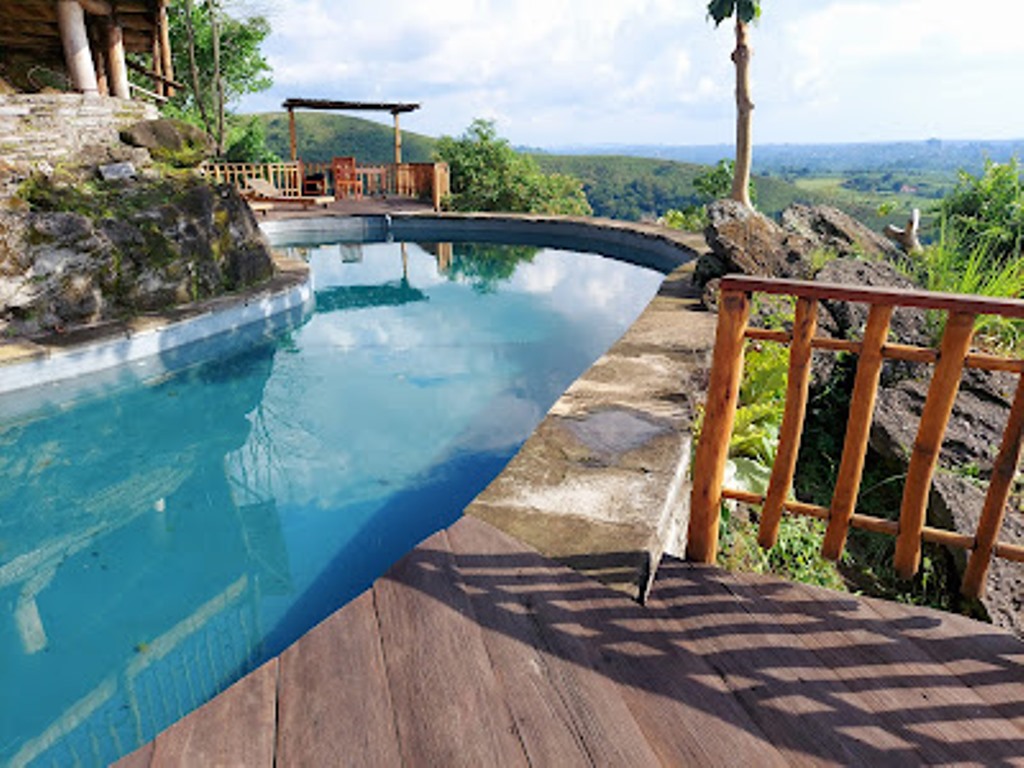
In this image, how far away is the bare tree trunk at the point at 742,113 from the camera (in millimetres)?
14227

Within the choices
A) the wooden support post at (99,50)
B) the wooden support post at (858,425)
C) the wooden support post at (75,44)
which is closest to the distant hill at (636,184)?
the wooden support post at (99,50)

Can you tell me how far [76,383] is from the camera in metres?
5.80

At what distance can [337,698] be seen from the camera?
5.73 ft

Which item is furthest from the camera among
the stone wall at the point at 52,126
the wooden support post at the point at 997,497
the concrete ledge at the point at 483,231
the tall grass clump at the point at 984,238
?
the concrete ledge at the point at 483,231

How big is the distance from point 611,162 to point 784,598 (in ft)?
380

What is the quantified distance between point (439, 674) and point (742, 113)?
52.2 feet

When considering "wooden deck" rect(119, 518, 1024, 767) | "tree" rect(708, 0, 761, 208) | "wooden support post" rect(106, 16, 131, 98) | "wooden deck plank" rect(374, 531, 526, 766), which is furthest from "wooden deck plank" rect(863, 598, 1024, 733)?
"tree" rect(708, 0, 761, 208)

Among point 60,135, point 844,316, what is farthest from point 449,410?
point 60,135

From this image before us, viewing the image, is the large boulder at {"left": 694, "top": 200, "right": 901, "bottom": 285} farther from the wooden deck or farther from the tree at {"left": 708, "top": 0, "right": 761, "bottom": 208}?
the tree at {"left": 708, "top": 0, "right": 761, "bottom": 208}

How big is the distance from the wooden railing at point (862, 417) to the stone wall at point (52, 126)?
7830 millimetres

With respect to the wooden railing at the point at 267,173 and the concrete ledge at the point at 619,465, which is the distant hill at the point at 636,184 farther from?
the concrete ledge at the point at 619,465

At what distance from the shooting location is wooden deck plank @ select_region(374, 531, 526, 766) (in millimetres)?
1598

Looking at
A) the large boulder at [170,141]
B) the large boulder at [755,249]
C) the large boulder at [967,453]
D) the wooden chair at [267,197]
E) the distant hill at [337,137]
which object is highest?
the distant hill at [337,137]

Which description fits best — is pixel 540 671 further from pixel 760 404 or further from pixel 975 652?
pixel 760 404
